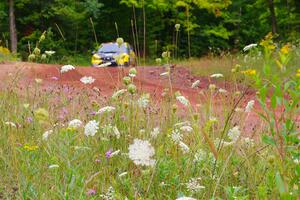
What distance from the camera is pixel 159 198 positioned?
10.3 ft

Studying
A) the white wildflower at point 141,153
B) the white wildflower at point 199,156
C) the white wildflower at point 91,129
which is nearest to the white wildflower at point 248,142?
the white wildflower at point 199,156

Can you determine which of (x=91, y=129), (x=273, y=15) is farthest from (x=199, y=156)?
(x=273, y=15)

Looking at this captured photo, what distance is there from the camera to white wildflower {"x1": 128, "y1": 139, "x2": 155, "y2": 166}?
2.45 m

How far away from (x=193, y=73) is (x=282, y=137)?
15.2 metres

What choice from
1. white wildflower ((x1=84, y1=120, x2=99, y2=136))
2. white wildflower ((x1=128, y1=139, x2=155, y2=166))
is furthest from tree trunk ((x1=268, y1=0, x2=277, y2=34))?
white wildflower ((x1=128, y1=139, x2=155, y2=166))

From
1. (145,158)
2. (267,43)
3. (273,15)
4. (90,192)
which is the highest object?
(273,15)

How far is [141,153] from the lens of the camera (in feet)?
8.17

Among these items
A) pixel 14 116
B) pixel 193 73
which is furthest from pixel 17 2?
pixel 14 116

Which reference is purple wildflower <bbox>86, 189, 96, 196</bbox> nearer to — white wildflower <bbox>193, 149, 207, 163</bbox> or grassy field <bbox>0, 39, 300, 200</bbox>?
grassy field <bbox>0, 39, 300, 200</bbox>

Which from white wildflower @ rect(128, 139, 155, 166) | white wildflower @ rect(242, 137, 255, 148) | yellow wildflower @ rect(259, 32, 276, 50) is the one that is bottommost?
white wildflower @ rect(242, 137, 255, 148)

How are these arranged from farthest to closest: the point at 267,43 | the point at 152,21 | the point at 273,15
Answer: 1. the point at 152,21
2. the point at 273,15
3. the point at 267,43

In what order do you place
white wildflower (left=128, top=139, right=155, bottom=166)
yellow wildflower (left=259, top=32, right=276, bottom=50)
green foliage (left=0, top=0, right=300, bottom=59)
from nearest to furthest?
white wildflower (left=128, top=139, right=155, bottom=166) → yellow wildflower (left=259, top=32, right=276, bottom=50) → green foliage (left=0, top=0, right=300, bottom=59)

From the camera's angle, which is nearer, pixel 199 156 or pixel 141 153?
pixel 141 153

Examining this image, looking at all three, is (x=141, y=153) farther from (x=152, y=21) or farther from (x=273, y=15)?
(x=152, y=21)
